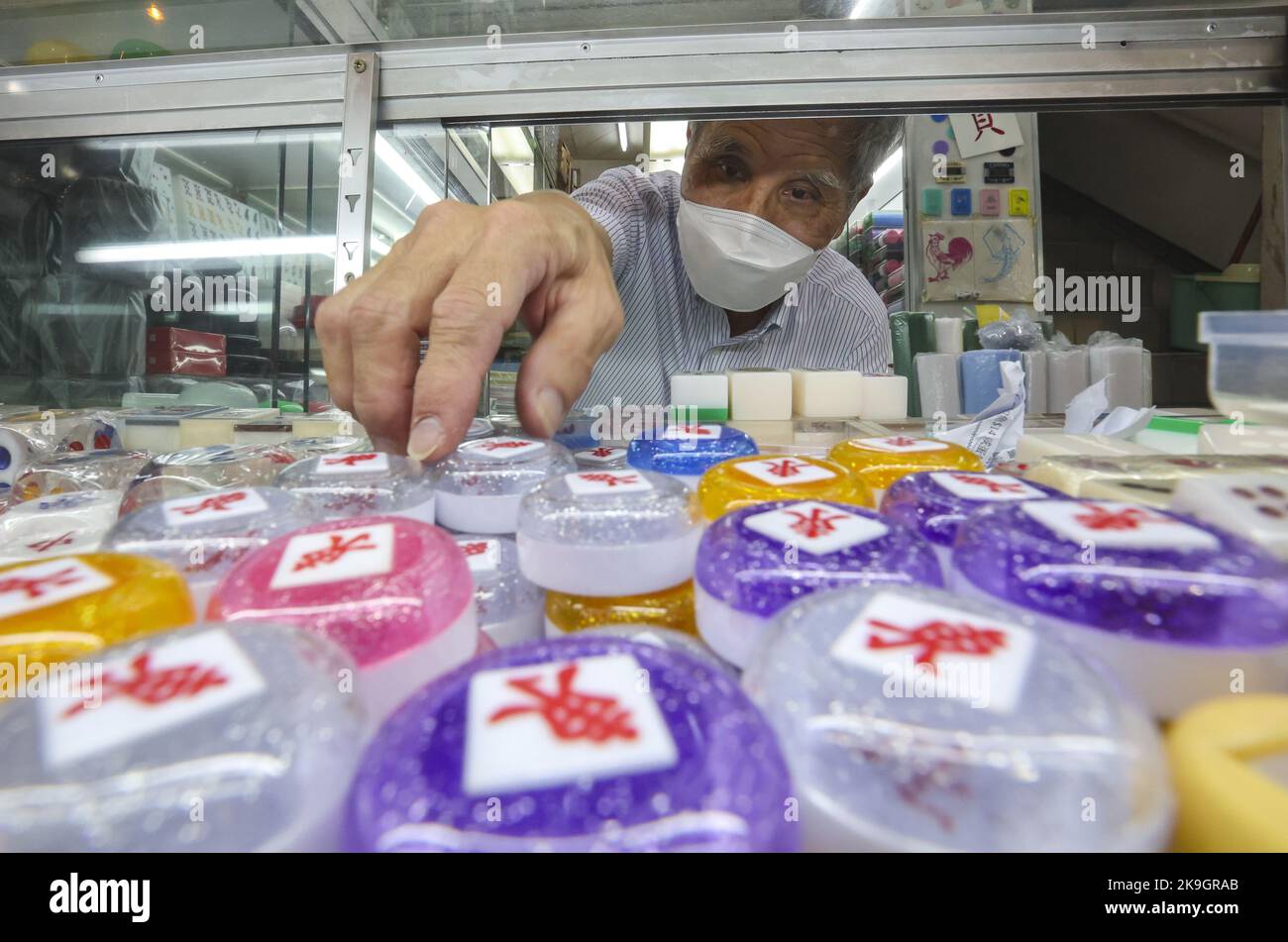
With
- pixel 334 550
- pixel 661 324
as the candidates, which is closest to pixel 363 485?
pixel 334 550

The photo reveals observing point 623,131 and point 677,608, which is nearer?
point 677,608

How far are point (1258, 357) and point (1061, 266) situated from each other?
5012 millimetres

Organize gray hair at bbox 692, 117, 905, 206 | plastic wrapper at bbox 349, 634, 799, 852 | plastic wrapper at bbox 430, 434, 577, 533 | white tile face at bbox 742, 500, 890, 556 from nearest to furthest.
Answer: plastic wrapper at bbox 349, 634, 799, 852, white tile face at bbox 742, 500, 890, 556, plastic wrapper at bbox 430, 434, 577, 533, gray hair at bbox 692, 117, 905, 206

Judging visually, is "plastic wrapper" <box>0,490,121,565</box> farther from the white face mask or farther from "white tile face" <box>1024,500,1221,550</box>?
the white face mask

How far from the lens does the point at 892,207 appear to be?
175 inches

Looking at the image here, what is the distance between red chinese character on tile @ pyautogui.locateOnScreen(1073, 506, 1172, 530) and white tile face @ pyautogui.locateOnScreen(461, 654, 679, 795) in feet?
1.11

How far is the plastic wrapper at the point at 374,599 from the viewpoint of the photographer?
0.37m

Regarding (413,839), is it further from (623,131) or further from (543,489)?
(623,131)

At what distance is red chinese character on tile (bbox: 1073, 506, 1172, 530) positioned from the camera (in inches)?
16.9

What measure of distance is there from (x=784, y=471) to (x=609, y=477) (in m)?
0.18

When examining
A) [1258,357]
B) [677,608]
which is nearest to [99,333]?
[677,608]

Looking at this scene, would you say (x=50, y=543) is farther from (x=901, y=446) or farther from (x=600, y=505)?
(x=901, y=446)

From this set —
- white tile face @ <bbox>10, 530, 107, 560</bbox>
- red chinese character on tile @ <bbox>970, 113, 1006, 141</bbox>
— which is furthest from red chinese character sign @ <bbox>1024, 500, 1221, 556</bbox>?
red chinese character on tile @ <bbox>970, 113, 1006, 141</bbox>

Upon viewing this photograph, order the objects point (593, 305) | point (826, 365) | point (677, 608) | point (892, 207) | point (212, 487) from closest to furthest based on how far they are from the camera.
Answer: point (677, 608), point (212, 487), point (593, 305), point (826, 365), point (892, 207)
